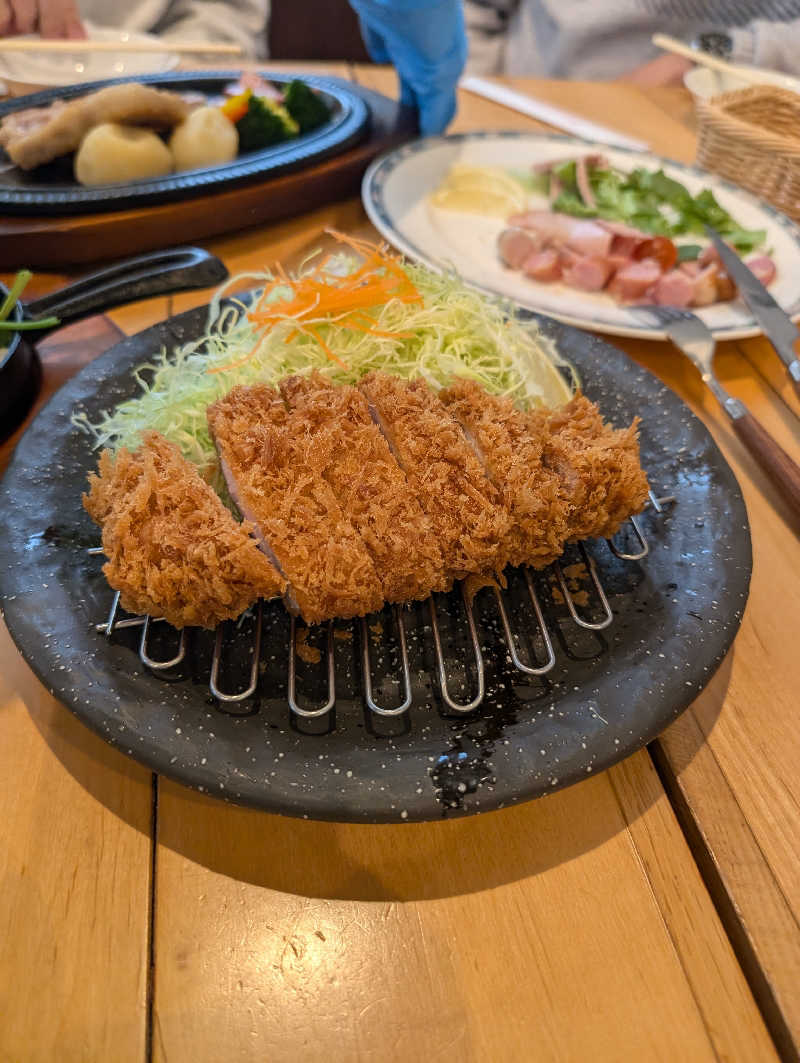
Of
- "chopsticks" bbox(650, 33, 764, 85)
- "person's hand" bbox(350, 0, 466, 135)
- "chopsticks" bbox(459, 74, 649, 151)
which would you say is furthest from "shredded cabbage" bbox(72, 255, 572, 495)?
"chopsticks" bbox(650, 33, 764, 85)

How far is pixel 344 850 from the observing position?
3.77 feet

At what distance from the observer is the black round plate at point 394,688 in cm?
104

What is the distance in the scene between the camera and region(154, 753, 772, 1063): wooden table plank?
0.96m

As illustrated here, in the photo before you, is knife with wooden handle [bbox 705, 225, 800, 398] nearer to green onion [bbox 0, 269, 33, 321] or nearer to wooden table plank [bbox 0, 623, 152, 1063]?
wooden table plank [bbox 0, 623, 152, 1063]

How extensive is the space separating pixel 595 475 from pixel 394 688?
59 cm

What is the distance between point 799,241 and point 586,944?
282 cm

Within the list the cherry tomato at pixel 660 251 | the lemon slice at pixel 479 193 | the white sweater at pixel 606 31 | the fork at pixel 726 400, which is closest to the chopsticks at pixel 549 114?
the lemon slice at pixel 479 193

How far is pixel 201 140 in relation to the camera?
8.89ft

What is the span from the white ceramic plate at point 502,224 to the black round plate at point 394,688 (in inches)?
37.0

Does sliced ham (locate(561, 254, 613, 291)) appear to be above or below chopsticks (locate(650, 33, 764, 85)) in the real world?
below

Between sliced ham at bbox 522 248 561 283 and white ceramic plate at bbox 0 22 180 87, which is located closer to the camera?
sliced ham at bbox 522 248 561 283

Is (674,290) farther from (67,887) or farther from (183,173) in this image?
(67,887)

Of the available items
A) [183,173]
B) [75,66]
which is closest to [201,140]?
[183,173]

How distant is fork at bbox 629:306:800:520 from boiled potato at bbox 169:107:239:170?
179 cm
